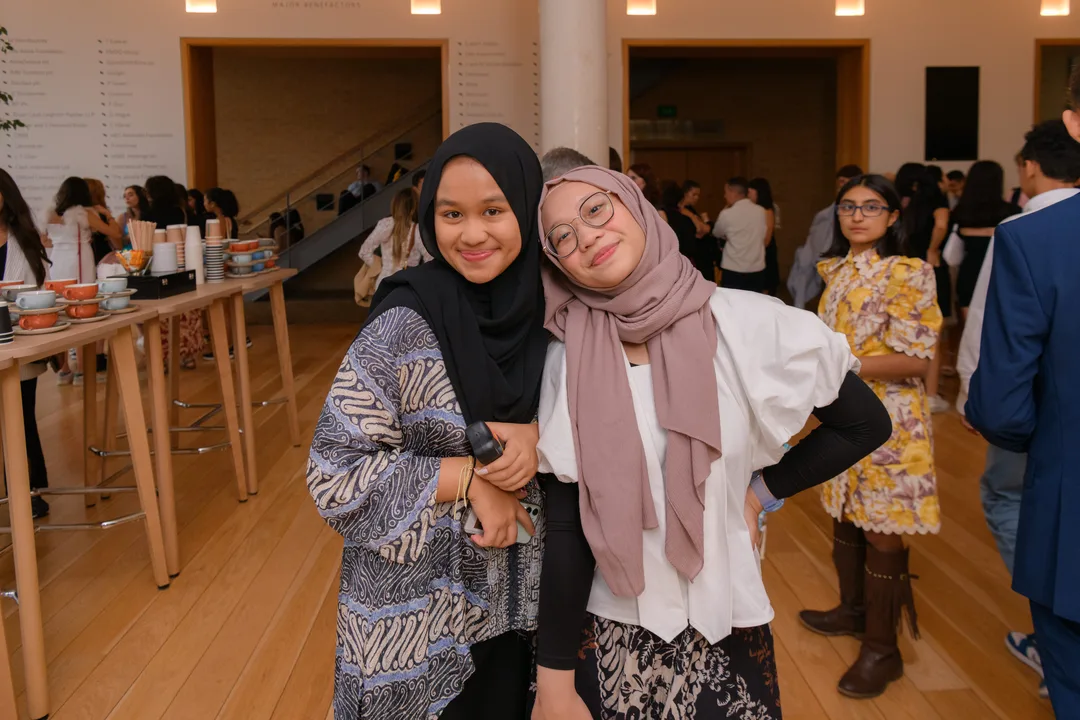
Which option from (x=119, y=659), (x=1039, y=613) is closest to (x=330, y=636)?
(x=119, y=659)

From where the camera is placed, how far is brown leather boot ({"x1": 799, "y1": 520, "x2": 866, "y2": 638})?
3211 mm

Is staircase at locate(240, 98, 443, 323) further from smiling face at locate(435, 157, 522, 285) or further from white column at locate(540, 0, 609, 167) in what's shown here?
smiling face at locate(435, 157, 522, 285)

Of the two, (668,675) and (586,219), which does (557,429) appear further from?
(668,675)

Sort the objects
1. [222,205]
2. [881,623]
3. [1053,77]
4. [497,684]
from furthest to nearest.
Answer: [1053,77] → [222,205] → [881,623] → [497,684]

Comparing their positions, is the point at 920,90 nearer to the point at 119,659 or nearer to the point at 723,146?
the point at 723,146

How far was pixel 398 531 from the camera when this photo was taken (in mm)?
1604

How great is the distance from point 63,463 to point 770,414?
5.02m

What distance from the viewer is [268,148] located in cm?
1470

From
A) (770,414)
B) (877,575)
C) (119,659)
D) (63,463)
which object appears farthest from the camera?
(63,463)

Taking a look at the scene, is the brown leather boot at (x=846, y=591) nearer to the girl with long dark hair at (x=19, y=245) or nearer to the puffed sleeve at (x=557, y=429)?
the puffed sleeve at (x=557, y=429)

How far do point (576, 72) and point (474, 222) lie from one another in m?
6.97

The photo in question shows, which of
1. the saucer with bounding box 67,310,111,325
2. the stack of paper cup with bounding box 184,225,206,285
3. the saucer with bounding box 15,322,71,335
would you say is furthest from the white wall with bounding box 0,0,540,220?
the saucer with bounding box 15,322,71,335

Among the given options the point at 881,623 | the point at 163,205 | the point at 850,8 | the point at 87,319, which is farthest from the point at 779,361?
the point at 850,8

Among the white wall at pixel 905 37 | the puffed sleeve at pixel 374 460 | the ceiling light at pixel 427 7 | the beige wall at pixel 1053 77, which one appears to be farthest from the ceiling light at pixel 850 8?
the puffed sleeve at pixel 374 460
